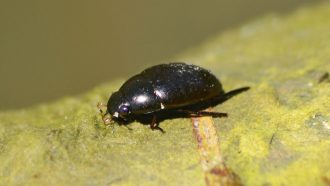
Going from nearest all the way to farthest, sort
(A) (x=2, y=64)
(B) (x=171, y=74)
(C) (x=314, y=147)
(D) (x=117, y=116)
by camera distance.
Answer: (C) (x=314, y=147) → (D) (x=117, y=116) → (B) (x=171, y=74) → (A) (x=2, y=64)

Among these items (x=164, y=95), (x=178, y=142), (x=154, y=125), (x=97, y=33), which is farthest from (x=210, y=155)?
(x=97, y=33)

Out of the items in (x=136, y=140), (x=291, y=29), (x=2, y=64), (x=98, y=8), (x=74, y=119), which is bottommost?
(x=136, y=140)

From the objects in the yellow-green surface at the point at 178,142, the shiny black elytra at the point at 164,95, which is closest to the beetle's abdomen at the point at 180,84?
the shiny black elytra at the point at 164,95

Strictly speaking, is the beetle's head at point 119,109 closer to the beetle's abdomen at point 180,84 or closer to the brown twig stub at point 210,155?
the beetle's abdomen at point 180,84

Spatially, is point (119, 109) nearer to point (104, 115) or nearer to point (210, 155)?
point (104, 115)

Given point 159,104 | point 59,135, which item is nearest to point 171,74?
point 159,104

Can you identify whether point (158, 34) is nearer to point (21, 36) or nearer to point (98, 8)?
point (98, 8)
